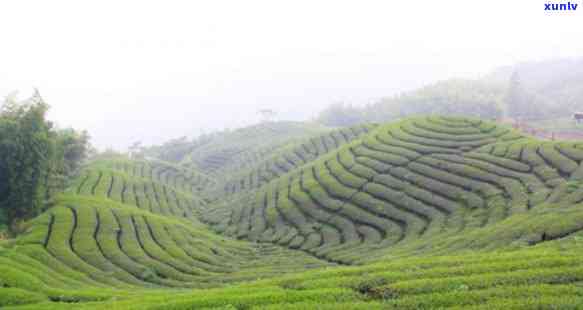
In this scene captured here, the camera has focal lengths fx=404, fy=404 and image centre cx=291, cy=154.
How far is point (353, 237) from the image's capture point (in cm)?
3291

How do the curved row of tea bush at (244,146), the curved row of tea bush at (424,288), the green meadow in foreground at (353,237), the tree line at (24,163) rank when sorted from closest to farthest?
the curved row of tea bush at (424,288) < the green meadow in foreground at (353,237) < the tree line at (24,163) < the curved row of tea bush at (244,146)

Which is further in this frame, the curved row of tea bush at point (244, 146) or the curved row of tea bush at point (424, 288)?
the curved row of tea bush at point (244, 146)

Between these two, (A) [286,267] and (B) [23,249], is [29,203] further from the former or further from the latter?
(A) [286,267]

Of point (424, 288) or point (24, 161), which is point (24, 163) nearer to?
point (24, 161)

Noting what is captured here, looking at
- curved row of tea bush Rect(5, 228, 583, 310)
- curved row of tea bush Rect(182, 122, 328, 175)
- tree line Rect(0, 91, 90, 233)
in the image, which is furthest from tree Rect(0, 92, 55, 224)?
curved row of tea bush Rect(182, 122, 328, 175)

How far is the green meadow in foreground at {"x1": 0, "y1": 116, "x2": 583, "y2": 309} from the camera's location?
42.3 ft

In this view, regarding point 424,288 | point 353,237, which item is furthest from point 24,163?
point 424,288

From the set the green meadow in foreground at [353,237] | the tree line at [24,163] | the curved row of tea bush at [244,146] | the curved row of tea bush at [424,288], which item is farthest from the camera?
the curved row of tea bush at [244,146]

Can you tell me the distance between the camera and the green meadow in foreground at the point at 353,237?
12891 mm

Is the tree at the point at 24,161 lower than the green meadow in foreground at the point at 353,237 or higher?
higher

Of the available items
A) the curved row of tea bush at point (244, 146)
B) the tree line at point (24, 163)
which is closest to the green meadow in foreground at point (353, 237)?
the tree line at point (24, 163)

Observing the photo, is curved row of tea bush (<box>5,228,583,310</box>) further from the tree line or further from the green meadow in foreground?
the tree line

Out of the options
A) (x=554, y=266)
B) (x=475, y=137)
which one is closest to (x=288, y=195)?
(x=475, y=137)

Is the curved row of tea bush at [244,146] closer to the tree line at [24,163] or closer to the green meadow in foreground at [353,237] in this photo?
the green meadow in foreground at [353,237]
